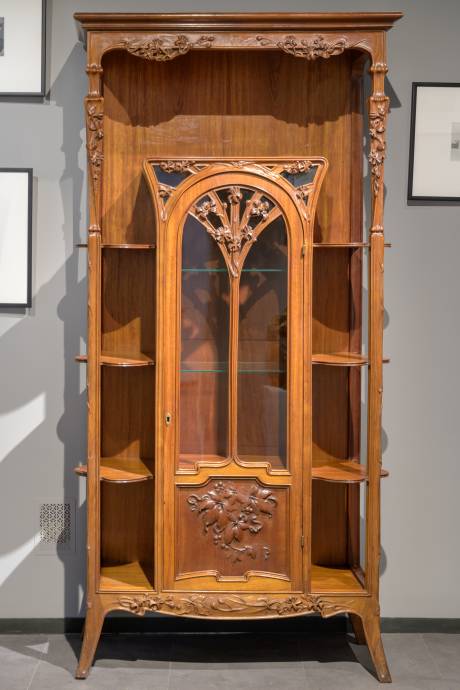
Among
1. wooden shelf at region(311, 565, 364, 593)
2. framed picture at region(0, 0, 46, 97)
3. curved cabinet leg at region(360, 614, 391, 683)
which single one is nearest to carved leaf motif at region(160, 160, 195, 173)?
framed picture at region(0, 0, 46, 97)

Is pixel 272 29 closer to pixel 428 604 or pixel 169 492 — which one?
pixel 169 492

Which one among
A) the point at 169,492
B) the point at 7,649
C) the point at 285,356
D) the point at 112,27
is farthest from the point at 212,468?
the point at 112,27

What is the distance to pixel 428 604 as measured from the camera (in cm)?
322

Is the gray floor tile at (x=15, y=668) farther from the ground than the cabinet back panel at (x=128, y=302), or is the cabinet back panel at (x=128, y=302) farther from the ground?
the cabinet back panel at (x=128, y=302)

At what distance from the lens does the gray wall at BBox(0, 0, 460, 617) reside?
3148mm

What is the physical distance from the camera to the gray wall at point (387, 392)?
10.3ft

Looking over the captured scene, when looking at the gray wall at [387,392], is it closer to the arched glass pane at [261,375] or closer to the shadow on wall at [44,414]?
the shadow on wall at [44,414]

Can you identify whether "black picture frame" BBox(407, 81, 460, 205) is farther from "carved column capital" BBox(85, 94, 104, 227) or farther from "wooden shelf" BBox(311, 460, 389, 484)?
"carved column capital" BBox(85, 94, 104, 227)

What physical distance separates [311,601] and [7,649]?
1.23m

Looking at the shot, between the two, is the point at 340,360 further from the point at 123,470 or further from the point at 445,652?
the point at 445,652

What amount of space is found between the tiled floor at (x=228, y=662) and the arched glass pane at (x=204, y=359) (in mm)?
797

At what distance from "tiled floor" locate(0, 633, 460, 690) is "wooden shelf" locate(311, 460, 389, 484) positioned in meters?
0.71

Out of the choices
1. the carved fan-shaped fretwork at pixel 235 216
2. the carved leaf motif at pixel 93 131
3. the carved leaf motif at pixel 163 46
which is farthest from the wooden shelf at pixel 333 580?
the carved leaf motif at pixel 163 46

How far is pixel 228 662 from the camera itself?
9.61ft
